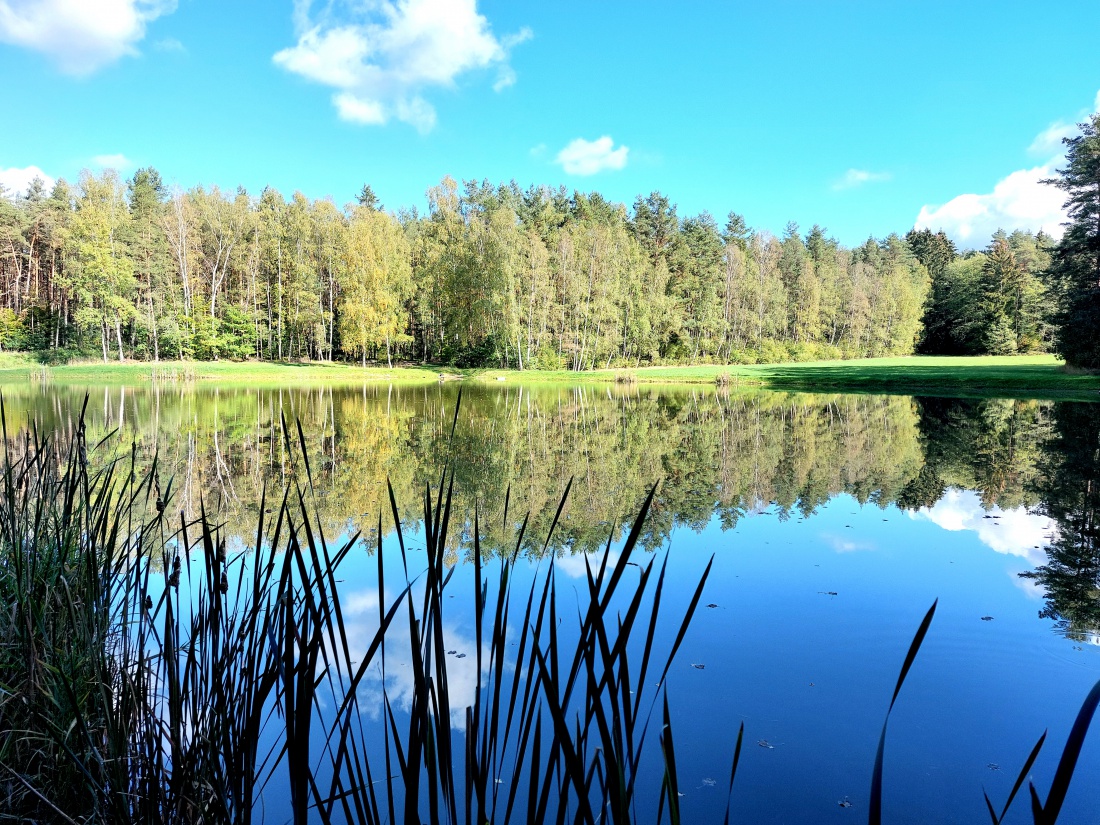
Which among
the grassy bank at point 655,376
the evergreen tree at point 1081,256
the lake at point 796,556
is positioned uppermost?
the evergreen tree at point 1081,256

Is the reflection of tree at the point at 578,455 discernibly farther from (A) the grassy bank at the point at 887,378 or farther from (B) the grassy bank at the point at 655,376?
(B) the grassy bank at the point at 655,376

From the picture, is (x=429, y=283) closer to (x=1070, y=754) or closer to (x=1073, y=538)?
(x=1073, y=538)

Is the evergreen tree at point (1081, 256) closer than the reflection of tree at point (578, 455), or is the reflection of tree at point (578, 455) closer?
the reflection of tree at point (578, 455)

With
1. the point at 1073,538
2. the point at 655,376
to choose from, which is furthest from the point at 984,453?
the point at 655,376

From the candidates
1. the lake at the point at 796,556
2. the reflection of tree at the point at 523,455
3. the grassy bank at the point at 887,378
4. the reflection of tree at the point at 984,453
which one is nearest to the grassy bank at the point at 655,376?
the grassy bank at the point at 887,378

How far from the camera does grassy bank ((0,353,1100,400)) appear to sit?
103ft

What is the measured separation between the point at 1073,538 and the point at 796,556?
3355 mm

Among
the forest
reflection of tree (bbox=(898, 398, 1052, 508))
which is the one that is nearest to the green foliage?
the forest

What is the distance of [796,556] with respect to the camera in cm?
728

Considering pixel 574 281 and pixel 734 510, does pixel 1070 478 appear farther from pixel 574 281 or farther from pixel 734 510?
pixel 574 281

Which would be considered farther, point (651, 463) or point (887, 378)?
point (887, 378)

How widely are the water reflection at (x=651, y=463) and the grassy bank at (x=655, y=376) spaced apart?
7857 mm

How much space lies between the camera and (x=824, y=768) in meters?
3.63

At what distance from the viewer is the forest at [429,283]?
43.5 metres
